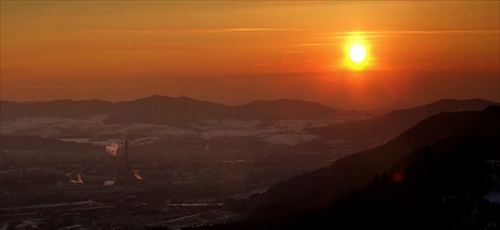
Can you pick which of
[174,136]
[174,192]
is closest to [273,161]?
[174,192]

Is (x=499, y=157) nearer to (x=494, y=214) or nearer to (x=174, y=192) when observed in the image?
(x=494, y=214)

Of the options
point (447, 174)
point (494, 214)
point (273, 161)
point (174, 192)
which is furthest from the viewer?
point (273, 161)

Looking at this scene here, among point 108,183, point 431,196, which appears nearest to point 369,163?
point 431,196

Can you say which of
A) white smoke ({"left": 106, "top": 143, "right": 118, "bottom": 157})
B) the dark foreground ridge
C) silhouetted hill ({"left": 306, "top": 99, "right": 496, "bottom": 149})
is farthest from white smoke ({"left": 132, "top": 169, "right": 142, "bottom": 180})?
the dark foreground ridge

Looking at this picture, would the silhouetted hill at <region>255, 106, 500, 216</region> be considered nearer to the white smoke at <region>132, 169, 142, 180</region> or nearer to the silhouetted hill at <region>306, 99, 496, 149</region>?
the white smoke at <region>132, 169, 142, 180</region>

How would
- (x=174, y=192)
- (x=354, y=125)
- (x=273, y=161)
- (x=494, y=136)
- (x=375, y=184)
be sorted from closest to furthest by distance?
1. (x=375, y=184)
2. (x=494, y=136)
3. (x=174, y=192)
4. (x=273, y=161)
5. (x=354, y=125)

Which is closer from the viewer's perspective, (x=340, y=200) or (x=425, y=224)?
(x=425, y=224)

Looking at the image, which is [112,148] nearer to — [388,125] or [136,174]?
[136,174]
